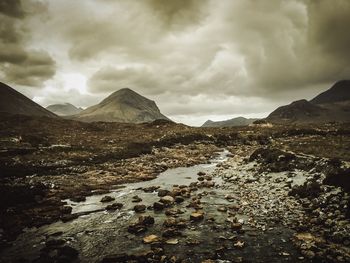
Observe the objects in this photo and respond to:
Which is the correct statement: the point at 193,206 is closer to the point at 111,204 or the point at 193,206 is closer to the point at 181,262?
the point at 111,204

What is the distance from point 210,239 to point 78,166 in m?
27.3

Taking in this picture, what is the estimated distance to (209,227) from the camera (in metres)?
16.1

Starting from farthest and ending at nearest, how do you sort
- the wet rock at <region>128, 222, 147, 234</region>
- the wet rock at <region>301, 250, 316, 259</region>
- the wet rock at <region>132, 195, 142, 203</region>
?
the wet rock at <region>132, 195, 142, 203</region>
the wet rock at <region>128, 222, 147, 234</region>
the wet rock at <region>301, 250, 316, 259</region>

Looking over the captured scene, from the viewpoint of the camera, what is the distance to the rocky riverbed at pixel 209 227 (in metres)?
12.9

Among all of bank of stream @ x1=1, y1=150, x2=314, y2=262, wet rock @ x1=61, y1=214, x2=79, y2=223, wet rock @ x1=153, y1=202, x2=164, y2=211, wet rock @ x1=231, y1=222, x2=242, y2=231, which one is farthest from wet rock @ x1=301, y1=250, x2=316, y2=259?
wet rock @ x1=61, y1=214, x2=79, y2=223

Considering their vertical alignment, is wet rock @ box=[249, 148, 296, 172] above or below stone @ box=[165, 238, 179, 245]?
above

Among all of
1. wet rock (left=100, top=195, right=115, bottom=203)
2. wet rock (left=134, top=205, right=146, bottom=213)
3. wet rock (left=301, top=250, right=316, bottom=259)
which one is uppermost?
wet rock (left=100, top=195, right=115, bottom=203)

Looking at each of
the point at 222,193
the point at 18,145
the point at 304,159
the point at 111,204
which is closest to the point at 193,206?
the point at 222,193

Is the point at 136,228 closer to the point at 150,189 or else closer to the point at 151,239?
the point at 151,239

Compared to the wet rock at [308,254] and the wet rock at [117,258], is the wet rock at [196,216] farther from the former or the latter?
the wet rock at [308,254]

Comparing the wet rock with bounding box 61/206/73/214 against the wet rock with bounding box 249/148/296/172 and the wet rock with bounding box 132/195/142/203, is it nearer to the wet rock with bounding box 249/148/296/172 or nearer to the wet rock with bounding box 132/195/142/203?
the wet rock with bounding box 132/195/142/203

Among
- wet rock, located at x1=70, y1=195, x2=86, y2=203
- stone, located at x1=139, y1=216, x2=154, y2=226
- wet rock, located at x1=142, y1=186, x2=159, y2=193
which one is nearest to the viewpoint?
stone, located at x1=139, y1=216, x2=154, y2=226

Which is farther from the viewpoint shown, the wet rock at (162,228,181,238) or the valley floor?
the wet rock at (162,228,181,238)

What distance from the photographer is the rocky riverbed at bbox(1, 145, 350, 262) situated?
12914mm
